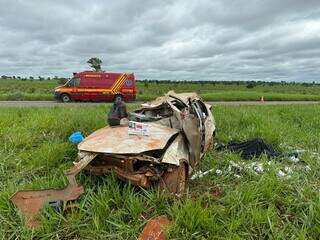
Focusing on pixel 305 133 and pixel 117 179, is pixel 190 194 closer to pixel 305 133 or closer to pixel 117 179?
pixel 117 179

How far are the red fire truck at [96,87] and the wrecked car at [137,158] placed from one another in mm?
21111

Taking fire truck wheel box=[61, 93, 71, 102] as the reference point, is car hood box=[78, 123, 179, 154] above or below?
above

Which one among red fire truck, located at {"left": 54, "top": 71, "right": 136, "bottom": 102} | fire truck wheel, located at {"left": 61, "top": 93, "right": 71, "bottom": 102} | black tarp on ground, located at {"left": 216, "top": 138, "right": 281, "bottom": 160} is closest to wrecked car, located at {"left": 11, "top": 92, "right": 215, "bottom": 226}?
black tarp on ground, located at {"left": 216, "top": 138, "right": 281, "bottom": 160}

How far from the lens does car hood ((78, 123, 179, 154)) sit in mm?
3969

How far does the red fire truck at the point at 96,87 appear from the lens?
25312 millimetres

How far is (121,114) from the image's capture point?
218 inches

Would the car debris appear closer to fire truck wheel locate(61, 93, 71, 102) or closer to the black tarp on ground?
the black tarp on ground

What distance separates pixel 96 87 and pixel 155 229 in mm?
22943

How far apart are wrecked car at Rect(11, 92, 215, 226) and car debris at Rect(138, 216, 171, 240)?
1.69ft

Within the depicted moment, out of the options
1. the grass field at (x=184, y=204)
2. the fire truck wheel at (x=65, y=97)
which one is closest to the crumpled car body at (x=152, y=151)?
the grass field at (x=184, y=204)

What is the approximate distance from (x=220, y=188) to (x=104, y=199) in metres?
1.59

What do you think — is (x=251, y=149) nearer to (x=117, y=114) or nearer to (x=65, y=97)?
(x=117, y=114)

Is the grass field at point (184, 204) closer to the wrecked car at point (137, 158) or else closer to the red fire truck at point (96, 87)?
the wrecked car at point (137, 158)

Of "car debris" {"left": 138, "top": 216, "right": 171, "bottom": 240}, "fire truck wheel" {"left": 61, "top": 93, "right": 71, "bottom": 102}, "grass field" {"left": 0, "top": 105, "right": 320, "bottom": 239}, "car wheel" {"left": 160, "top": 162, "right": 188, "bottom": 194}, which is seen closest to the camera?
"car debris" {"left": 138, "top": 216, "right": 171, "bottom": 240}
